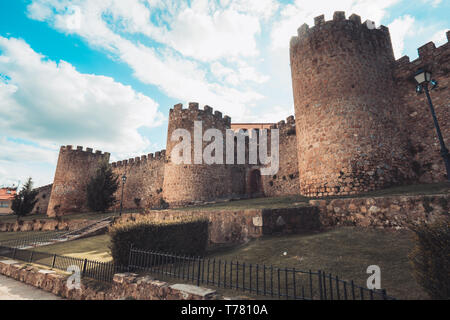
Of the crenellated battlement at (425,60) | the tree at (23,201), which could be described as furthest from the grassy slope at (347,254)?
the tree at (23,201)

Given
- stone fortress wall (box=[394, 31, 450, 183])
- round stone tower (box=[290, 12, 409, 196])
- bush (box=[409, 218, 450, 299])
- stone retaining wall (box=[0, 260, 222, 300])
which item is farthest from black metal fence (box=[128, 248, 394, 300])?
stone fortress wall (box=[394, 31, 450, 183])

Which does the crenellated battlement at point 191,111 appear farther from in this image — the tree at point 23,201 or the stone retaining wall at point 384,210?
the tree at point 23,201

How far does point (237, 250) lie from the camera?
7.77m

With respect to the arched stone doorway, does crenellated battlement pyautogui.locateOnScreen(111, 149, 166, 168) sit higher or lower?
higher

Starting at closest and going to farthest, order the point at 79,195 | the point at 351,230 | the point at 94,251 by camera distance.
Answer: the point at 351,230 < the point at 94,251 < the point at 79,195

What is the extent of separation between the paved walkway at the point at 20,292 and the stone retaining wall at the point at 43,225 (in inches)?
469

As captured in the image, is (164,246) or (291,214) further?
(291,214)

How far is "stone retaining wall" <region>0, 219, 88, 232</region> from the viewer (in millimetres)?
20328

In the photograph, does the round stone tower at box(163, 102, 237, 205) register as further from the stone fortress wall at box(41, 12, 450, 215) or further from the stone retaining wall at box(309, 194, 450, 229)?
the stone retaining wall at box(309, 194, 450, 229)

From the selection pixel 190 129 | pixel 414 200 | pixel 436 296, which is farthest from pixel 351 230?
pixel 190 129

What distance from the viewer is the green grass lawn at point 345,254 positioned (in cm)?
427

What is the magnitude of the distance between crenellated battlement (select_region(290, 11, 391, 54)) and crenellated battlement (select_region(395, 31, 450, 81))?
1.45 metres
